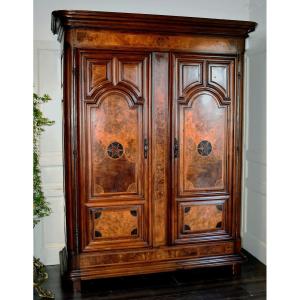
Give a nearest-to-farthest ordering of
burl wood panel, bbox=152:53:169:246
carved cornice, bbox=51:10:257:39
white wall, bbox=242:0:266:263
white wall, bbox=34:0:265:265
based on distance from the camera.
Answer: carved cornice, bbox=51:10:257:39 < burl wood panel, bbox=152:53:169:246 < white wall, bbox=34:0:265:265 < white wall, bbox=242:0:266:263

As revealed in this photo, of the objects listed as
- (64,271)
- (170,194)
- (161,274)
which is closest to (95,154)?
(170,194)

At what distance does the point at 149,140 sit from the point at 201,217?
82cm

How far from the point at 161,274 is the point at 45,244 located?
45.0 inches

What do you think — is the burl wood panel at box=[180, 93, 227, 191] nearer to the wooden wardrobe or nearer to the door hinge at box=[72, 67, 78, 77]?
the wooden wardrobe

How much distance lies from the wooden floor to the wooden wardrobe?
14cm

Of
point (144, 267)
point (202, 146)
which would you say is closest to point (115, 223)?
point (144, 267)

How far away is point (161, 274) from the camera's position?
3.56 meters

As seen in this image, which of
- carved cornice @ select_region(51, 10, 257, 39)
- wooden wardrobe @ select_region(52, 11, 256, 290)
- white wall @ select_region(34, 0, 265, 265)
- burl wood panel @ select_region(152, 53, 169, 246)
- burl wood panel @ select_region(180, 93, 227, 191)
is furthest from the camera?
white wall @ select_region(34, 0, 265, 265)

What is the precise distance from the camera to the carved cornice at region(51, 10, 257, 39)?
3.00m

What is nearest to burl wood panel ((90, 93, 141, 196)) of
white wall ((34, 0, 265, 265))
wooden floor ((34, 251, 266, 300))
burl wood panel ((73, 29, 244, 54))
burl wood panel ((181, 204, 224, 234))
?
burl wood panel ((73, 29, 244, 54))

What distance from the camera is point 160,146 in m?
3.28

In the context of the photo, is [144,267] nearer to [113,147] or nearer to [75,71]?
[113,147]
